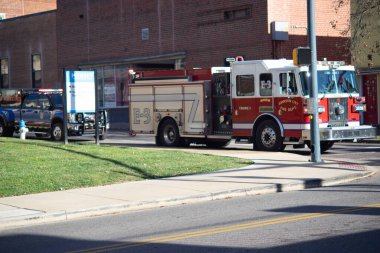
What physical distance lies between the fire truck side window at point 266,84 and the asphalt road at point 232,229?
348 inches

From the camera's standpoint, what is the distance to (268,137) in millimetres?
21719

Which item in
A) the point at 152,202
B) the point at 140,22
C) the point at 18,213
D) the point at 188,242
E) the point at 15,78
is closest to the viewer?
the point at 188,242

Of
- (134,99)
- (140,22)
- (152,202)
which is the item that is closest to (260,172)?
(152,202)

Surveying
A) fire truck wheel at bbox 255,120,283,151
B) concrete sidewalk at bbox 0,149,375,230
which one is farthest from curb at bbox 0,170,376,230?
fire truck wheel at bbox 255,120,283,151

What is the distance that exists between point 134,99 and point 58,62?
75.6 ft

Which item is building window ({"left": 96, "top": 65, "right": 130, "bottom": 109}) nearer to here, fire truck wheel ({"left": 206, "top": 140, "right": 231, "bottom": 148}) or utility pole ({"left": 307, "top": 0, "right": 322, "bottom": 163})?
fire truck wheel ({"left": 206, "top": 140, "right": 231, "bottom": 148})

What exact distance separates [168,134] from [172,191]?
11.7 meters

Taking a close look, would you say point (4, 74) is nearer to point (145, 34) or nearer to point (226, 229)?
point (145, 34)

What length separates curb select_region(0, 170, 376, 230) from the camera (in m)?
11.0

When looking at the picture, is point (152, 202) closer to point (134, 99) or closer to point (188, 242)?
point (188, 242)

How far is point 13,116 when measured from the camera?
30.4m

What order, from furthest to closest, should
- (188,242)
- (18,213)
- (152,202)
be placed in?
(152,202) < (18,213) < (188,242)

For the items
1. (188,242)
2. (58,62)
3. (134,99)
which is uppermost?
(58,62)

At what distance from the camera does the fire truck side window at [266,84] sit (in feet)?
71.1
